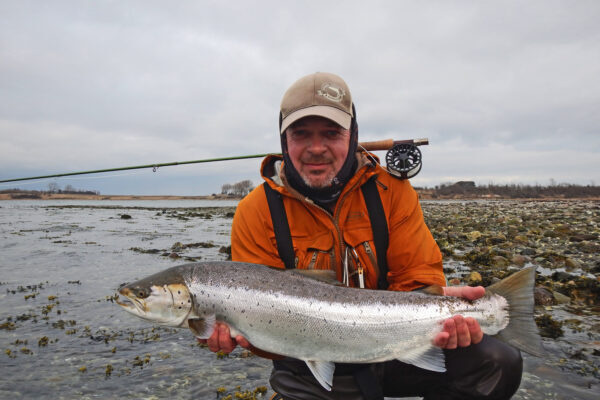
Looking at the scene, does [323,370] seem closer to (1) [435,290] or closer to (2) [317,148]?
(1) [435,290]

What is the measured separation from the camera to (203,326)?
2.92 m

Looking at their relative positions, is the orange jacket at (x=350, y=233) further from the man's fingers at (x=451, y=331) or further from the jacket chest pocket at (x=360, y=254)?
the man's fingers at (x=451, y=331)

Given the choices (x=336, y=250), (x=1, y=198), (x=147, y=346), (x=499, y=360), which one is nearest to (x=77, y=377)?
(x=147, y=346)

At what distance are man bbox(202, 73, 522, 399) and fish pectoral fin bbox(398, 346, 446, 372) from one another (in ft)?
1.04

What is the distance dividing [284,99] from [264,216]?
44.2 inches

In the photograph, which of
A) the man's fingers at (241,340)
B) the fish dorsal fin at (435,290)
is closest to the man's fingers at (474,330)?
the fish dorsal fin at (435,290)

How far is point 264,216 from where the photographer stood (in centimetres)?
343

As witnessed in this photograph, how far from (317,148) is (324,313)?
1410 mm

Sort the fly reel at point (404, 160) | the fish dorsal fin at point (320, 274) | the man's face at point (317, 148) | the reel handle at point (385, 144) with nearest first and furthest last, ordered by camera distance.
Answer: the fish dorsal fin at point (320, 274) < the man's face at point (317, 148) < the fly reel at point (404, 160) < the reel handle at point (385, 144)

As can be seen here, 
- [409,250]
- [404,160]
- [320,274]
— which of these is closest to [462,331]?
[409,250]

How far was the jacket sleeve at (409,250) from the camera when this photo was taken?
3223mm

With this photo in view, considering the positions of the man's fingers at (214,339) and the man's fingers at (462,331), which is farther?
the man's fingers at (214,339)

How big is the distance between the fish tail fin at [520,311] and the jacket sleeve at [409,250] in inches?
21.6

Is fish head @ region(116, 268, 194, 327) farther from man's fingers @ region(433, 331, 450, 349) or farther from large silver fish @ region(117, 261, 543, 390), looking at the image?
man's fingers @ region(433, 331, 450, 349)
